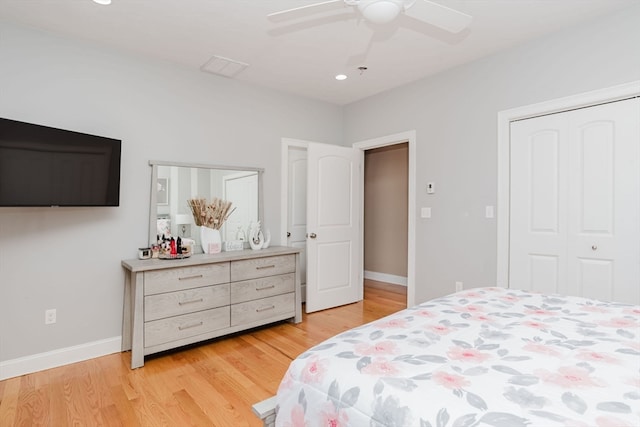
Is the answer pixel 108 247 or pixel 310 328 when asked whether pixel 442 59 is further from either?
pixel 108 247

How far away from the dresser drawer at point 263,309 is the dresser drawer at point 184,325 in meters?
0.11

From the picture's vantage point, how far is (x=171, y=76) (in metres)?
3.25

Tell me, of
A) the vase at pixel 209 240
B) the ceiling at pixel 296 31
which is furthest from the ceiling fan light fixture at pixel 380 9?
the vase at pixel 209 240

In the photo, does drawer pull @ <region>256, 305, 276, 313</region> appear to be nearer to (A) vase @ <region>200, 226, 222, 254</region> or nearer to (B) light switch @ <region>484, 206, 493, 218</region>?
(A) vase @ <region>200, 226, 222, 254</region>

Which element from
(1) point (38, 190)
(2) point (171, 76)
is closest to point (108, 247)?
(1) point (38, 190)

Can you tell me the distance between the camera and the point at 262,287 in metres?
3.36

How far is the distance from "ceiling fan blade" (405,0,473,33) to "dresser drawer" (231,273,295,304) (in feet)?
8.24

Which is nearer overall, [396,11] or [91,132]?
[396,11]

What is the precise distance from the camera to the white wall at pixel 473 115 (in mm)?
2562

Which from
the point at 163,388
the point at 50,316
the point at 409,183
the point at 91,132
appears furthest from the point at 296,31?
the point at 50,316

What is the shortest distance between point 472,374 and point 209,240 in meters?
2.79

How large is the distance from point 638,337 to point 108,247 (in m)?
3.38

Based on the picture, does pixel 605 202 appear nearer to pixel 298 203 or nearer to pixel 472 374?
pixel 472 374

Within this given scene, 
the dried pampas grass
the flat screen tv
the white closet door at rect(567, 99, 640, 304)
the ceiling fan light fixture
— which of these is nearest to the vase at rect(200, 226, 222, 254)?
the dried pampas grass
